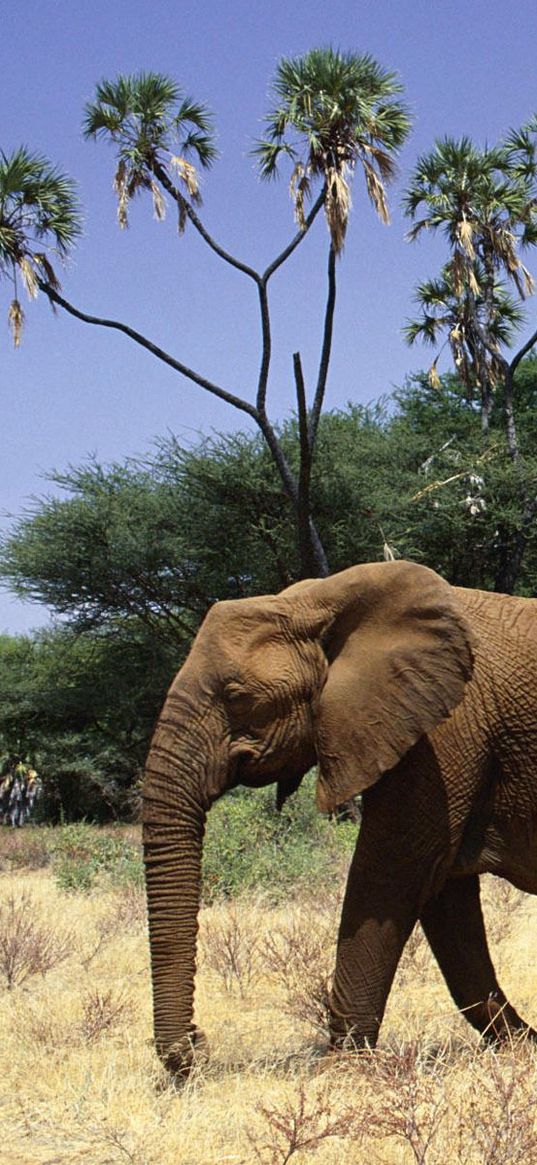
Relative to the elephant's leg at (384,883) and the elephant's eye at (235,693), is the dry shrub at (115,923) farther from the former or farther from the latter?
the elephant's eye at (235,693)

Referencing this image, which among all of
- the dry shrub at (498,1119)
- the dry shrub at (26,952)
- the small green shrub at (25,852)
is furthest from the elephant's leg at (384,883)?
the small green shrub at (25,852)

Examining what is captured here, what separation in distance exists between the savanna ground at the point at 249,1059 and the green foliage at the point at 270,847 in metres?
0.34

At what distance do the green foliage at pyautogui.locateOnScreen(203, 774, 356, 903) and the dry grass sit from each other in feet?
7.02

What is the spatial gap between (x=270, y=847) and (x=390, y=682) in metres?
7.72

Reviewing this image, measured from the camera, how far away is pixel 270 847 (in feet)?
43.1

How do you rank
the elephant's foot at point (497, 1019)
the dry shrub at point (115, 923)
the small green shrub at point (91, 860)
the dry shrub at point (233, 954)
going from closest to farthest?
the elephant's foot at point (497, 1019), the dry shrub at point (233, 954), the dry shrub at point (115, 923), the small green shrub at point (91, 860)

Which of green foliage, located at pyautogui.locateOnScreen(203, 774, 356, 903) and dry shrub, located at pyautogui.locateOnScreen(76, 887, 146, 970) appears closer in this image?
dry shrub, located at pyautogui.locateOnScreen(76, 887, 146, 970)

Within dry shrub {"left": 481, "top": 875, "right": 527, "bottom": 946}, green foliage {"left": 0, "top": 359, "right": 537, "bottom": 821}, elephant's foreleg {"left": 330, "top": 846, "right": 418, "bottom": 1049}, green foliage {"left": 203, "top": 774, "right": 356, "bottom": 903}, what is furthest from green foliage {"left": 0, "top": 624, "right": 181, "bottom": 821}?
elephant's foreleg {"left": 330, "top": 846, "right": 418, "bottom": 1049}

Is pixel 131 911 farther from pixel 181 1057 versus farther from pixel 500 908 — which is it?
pixel 181 1057

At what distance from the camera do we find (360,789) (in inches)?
223

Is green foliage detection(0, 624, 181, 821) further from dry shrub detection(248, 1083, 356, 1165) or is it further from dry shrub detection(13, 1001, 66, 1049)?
dry shrub detection(248, 1083, 356, 1165)

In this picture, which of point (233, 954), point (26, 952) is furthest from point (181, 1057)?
point (26, 952)

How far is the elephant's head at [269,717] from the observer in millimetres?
5691

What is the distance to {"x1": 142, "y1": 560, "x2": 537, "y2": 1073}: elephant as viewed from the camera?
5.70 meters
